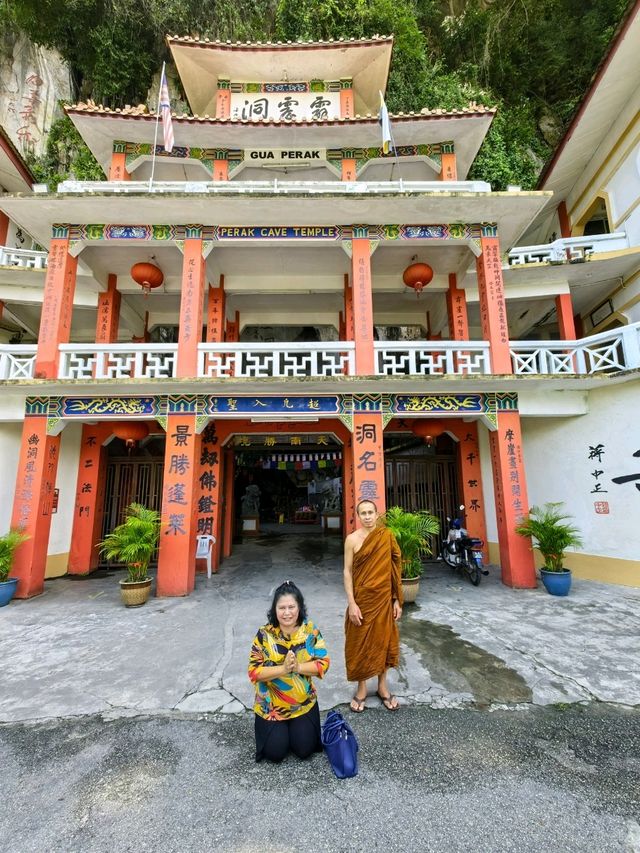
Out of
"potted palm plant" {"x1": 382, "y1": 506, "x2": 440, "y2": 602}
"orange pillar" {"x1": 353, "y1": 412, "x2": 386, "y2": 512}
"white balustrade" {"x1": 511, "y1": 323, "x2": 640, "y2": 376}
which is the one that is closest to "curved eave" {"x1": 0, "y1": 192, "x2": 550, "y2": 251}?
"white balustrade" {"x1": 511, "y1": 323, "x2": 640, "y2": 376}

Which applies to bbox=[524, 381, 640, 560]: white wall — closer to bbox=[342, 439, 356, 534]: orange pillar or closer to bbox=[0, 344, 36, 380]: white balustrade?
bbox=[342, 439, 356, 534]: orange pillar

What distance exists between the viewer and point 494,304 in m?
7.64

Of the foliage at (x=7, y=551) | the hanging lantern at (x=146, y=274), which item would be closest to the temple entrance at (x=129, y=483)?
the foliage at (x=7, y=551)

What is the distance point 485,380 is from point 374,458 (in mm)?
2401

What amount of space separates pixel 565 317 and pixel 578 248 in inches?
71.5

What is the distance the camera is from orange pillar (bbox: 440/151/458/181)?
28.7ft

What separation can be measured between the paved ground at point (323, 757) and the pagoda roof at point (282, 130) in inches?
371

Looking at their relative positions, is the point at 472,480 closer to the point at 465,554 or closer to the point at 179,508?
the point at 465,554

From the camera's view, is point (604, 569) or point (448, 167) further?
point (448, 167)

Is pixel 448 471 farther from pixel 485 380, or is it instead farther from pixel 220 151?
pixel 220 151

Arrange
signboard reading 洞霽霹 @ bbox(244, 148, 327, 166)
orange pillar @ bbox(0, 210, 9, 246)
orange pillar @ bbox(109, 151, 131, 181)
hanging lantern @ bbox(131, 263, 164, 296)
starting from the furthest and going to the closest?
orange pillar @ bbox(0, 210, 9, 246) < signboard reading 洞霽霹 @ bbox(244, 148, 327, 166) < orange pillar @ bbox(109, 151, 131, 181) < hanging lantern @ bbox(131, 263, 164, 296)

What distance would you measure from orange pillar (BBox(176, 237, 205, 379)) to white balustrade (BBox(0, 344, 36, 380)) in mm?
2834

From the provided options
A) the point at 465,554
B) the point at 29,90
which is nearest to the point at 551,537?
the point at 465,554

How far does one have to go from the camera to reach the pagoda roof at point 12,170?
9723mm
